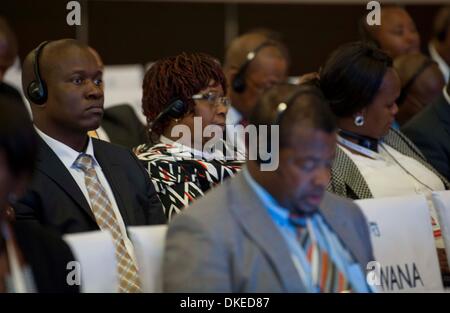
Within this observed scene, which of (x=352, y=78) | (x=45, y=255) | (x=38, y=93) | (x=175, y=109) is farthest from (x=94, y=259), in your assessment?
(x=352, y=78)

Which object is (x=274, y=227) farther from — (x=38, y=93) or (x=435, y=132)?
(x=435, y=132)

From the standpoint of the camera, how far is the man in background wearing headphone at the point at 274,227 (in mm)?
2053

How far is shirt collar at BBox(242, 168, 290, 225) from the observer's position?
2.21 m

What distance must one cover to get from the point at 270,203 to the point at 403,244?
2.13ft

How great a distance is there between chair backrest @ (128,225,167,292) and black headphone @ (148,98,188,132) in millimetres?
1030

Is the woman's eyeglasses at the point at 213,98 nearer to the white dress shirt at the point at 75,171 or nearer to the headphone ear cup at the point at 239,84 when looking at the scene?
the white dress shirt at the point at 75,171

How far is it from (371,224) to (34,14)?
4848mm

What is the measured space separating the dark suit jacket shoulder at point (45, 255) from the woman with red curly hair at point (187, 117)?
3.19 feet

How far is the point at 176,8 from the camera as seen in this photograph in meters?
7.39

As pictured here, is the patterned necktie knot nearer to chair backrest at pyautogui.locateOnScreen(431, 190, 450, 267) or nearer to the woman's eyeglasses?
the woman's eyeglasses

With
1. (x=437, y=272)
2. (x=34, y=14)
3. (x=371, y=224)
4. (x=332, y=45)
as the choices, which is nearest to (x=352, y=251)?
(x=371, y=224)

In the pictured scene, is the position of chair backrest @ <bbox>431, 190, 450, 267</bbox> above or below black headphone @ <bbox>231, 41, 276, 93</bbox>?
below

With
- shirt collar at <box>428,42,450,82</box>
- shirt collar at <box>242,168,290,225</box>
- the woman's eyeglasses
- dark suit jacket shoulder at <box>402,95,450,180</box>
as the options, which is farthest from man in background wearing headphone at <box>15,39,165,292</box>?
shirt collar at <box>428,42,450,82</box>

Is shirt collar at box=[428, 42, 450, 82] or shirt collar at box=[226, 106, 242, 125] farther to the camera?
shirt collar at box=[428, 42, 450, 82]
